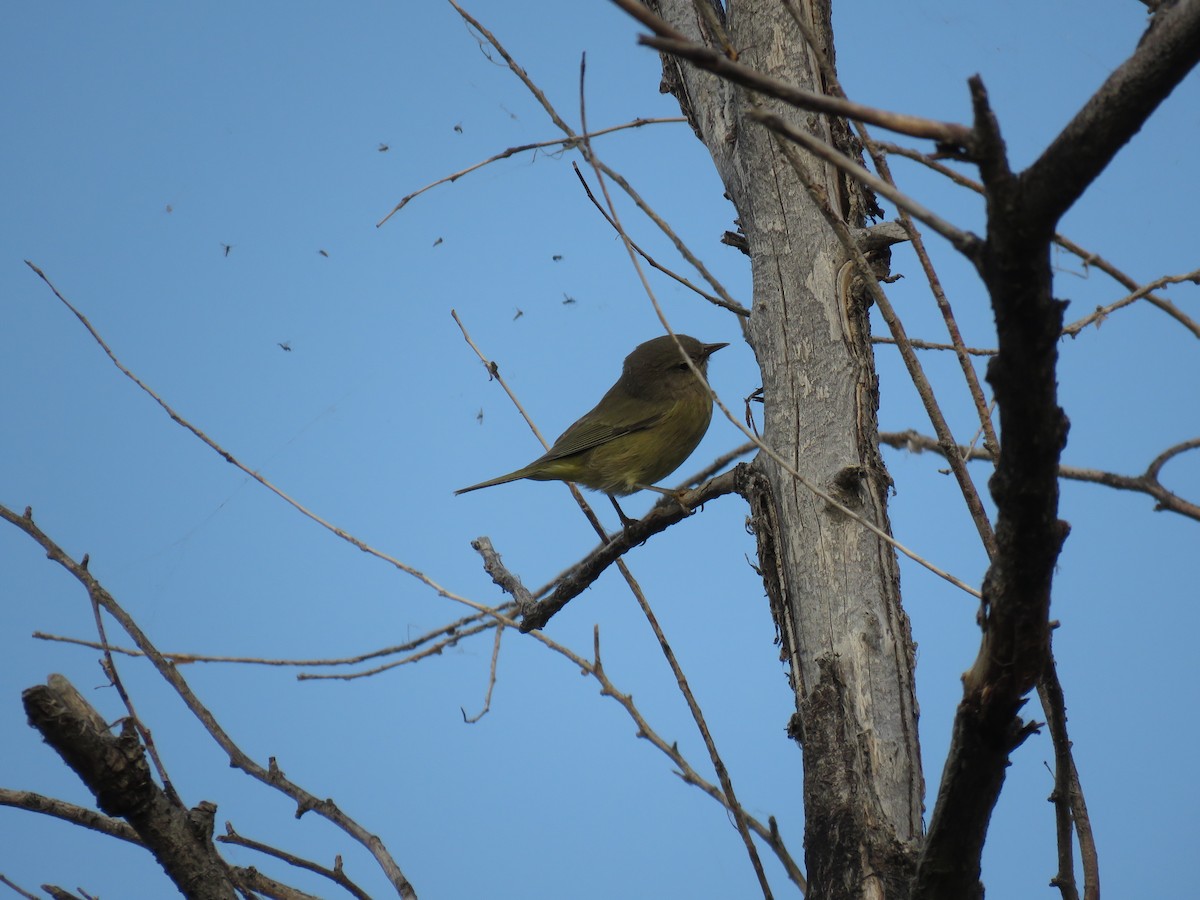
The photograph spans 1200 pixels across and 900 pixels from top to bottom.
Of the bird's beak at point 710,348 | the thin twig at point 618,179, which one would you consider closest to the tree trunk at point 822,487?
the thin twig at point 618,179

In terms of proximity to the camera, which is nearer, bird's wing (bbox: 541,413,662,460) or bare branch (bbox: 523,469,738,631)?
bare branch (bbox: 523,469,738,631)

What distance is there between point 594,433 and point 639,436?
0.26m

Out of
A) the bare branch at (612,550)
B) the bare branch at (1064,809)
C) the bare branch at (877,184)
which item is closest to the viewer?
the bare branch at (877,184)

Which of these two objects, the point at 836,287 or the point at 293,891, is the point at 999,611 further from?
the point at 836,287

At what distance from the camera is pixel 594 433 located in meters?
6.23

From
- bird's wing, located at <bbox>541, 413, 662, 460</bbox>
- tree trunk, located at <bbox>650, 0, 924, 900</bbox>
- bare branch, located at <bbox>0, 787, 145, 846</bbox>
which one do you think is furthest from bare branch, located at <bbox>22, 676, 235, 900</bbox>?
bird's wing, located at <bbox>541, 413, 662, 460</bbox>

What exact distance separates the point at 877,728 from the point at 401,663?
58.6 inches

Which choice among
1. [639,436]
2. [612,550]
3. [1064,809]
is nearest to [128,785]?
[1064,809]

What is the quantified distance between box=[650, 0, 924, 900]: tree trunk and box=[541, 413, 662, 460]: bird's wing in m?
2.34

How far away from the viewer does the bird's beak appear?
626 cm

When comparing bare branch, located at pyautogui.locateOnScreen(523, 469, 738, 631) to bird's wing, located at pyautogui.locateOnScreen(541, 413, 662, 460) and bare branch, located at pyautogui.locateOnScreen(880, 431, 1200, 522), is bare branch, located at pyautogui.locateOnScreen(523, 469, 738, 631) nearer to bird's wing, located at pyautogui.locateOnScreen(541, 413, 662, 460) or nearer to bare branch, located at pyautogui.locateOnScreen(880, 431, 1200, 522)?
bare branch, located at pyautogui.locateOnScreen(880, 431, 1200, 522)

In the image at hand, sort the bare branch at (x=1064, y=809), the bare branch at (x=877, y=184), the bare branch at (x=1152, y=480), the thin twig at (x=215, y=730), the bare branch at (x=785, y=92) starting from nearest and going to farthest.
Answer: the bare branch at (x=785, y=92) → the bare branch at (x=877, y=184) → the bare branch at (x=1064, y=809) → the bare branch at (x=1152, y=480) → the thin twig at (x=215, y=730)

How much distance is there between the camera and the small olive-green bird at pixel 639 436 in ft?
20.0

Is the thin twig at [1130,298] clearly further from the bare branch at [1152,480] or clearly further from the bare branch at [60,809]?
the bare branch at [60,809]
